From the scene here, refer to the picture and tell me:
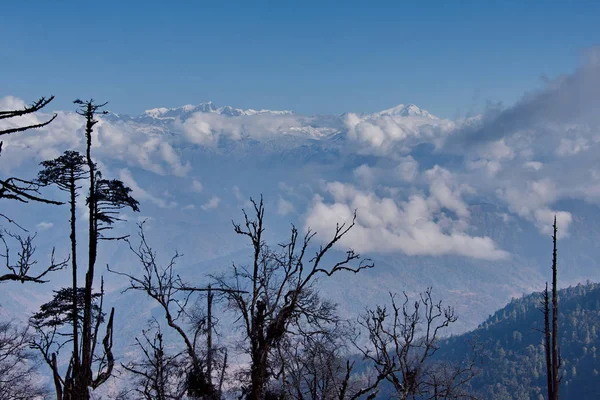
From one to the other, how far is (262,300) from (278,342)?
124cm

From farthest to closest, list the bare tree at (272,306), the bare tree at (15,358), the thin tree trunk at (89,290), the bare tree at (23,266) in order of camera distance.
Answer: the bare tree at (15,358), the thin tree trunk at (89,290), the bare tree at (272,306), the bare tree at (23,266)

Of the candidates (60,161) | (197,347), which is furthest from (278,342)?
(60,161)

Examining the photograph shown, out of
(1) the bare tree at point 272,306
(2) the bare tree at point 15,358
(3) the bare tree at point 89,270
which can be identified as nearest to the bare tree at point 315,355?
(1) the bare tree at point 272,306

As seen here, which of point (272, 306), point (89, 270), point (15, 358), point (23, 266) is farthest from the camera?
point (15, 358)

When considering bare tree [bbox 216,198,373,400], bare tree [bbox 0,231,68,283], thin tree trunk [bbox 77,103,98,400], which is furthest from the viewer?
thin tree trunk [bbox 77,103,98,400]

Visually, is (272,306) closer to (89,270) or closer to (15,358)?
(89,270)

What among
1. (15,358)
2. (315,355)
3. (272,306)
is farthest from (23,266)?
(15,358)

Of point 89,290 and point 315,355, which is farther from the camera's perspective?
point 89,290

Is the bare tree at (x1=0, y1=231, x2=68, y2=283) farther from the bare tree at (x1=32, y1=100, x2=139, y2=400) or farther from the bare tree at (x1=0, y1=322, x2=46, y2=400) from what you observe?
the bare tree at (x1=0, y1=322, x2=46, y2=400)

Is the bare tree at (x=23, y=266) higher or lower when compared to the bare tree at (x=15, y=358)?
higher

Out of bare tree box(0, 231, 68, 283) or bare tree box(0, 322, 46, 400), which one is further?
bare tree box(0, 322, 46, 400)

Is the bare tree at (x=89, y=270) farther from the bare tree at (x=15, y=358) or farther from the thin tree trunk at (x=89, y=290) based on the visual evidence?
the bare tree at (x=15, y=358)

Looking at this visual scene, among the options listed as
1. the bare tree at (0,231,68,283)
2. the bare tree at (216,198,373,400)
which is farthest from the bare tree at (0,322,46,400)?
the bare tree at (0,231,68,283)

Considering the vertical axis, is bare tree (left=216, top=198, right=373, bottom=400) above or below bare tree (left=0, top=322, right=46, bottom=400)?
above
